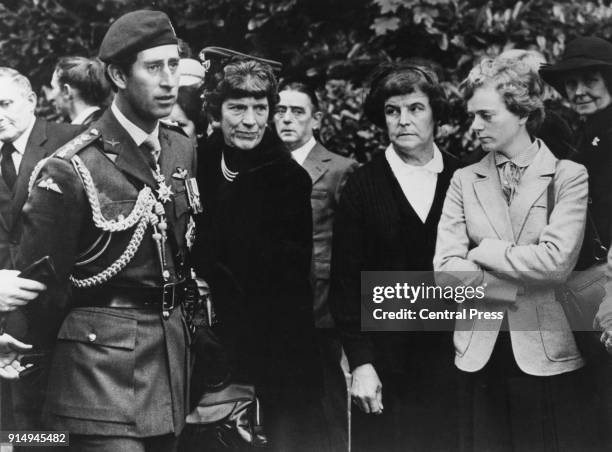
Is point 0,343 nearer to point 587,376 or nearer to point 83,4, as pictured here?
point 83,4

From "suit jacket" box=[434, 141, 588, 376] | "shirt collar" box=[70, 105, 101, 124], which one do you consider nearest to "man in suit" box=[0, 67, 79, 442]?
"shirt collar" box=[70, 105, 101, 124]

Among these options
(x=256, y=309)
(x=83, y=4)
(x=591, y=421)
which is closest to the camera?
(x=591, y=421)

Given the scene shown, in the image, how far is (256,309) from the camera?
389 cm

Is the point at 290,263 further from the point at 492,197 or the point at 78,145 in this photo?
the point at 78,145

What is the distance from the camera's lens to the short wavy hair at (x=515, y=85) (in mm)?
3518

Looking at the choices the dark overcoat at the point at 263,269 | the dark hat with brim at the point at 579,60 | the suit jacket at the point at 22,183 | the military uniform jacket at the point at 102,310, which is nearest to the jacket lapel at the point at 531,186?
the dark hat with brim at the point at 579,60

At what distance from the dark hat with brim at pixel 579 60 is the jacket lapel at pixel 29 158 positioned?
2.18 metres

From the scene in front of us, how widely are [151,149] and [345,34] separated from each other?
1694 millimetres

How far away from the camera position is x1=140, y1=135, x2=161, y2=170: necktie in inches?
134

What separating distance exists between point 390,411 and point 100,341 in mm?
1232

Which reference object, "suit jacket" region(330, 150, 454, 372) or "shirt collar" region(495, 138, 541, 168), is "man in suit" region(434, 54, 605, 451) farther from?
"suit jacket" region(330, 150, 454, 372)

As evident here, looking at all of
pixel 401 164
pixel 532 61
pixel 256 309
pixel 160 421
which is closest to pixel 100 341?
pixel 160 421

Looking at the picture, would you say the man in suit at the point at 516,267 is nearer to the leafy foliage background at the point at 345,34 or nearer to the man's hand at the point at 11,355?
the leafy foliage background at the point at 345,34

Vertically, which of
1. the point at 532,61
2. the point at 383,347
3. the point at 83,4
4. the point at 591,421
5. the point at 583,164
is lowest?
the point at 591,421
